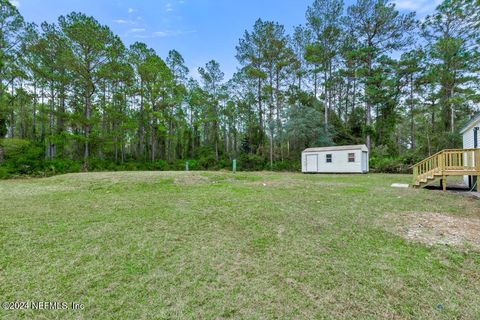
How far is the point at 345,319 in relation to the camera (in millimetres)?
1877

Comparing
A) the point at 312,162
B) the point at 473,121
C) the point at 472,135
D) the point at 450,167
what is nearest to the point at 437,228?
the point at 450,167

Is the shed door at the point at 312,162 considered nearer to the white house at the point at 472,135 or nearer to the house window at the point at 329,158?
the house window at the point at 329,158

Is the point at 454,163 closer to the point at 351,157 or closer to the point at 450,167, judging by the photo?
the point at 450,167

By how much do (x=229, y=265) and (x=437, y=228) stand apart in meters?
3.82

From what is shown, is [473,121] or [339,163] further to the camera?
[339,163]

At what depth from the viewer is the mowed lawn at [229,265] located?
202 centimetres

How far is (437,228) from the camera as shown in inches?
156

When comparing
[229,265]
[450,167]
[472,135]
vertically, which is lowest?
[229,265]

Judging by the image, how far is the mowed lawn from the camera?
202 cm

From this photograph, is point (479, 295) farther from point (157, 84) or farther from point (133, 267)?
point (157, 84)

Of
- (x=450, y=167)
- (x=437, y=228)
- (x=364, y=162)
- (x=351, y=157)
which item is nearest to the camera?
(x=437, y=228)

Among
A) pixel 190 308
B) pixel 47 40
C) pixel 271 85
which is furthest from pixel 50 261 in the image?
pixel 271 85

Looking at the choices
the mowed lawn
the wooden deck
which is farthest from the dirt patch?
the wooden deck

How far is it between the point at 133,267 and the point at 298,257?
2043mm
